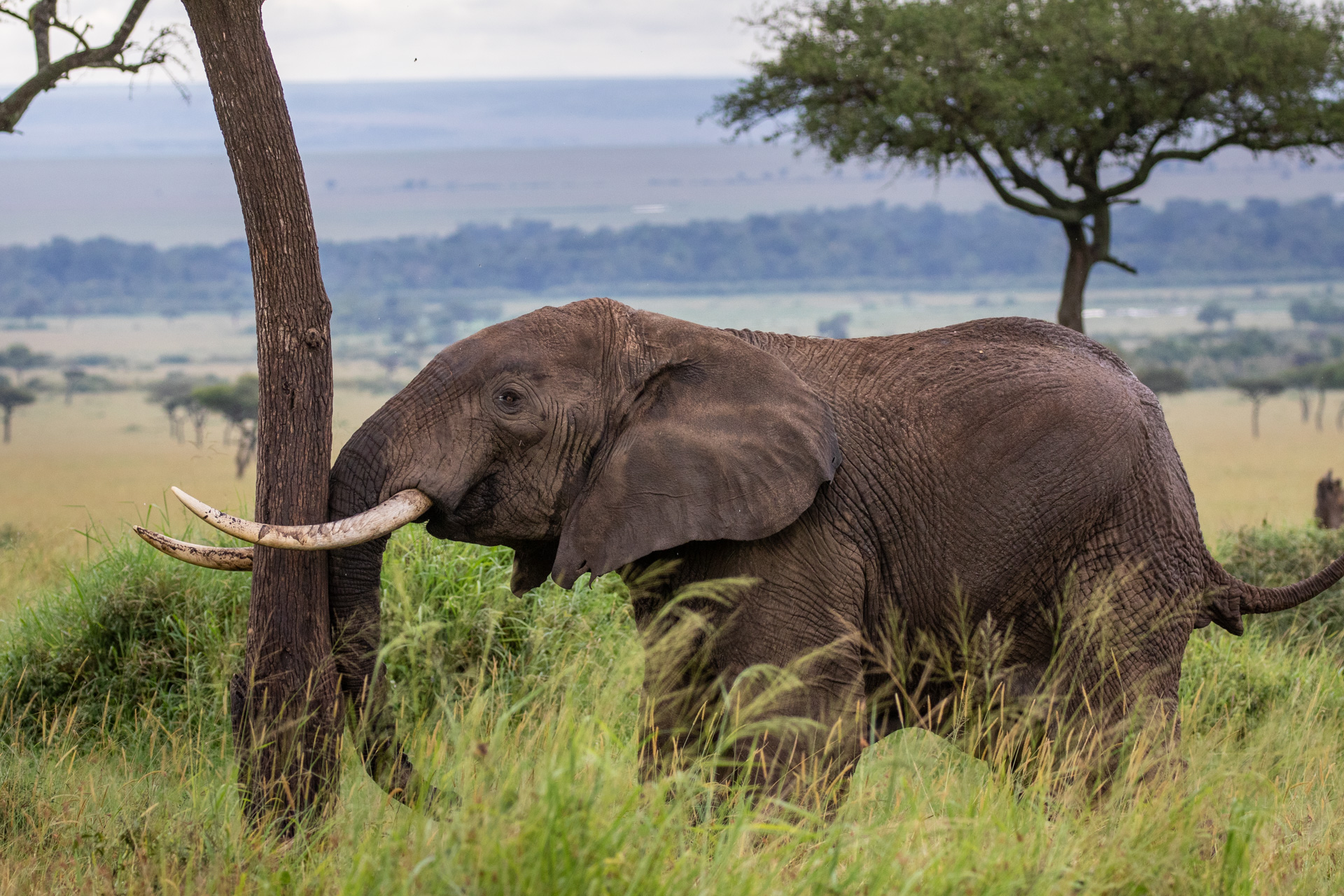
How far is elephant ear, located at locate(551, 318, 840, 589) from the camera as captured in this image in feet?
13.8

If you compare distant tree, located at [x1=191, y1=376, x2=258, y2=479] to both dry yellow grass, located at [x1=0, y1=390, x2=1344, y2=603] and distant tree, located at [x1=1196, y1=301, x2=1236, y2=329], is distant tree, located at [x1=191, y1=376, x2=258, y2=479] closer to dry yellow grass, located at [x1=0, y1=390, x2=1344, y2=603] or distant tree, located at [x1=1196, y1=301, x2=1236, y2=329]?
dry yellow grass, located at [x1=0, y1=390, x2=1344, y2=603]

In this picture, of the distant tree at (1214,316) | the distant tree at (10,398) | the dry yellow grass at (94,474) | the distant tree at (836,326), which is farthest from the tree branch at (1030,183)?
the distant tree at (1214,316)

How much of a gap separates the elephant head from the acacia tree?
1009cm

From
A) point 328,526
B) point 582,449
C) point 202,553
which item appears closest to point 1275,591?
point 582,449

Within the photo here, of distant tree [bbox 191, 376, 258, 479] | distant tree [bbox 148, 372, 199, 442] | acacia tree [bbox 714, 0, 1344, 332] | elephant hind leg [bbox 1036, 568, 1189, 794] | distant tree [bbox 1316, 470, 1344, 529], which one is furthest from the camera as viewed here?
distant tree [bbox 148, 372, 199, 442]

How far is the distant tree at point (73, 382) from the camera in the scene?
85062 millimetres

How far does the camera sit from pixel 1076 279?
14492mm

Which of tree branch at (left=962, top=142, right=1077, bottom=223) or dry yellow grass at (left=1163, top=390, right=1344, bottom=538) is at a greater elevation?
tree branch at (left=962, top=142, right=1077, bottom=223)

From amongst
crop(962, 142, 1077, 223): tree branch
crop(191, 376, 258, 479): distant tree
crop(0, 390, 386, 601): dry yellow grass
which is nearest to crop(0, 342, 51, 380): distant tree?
crop(0, 390, 386, 601): dry yellow grass

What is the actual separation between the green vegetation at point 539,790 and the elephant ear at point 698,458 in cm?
47

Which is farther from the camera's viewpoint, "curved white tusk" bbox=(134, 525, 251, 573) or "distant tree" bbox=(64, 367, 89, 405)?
"distant tree" bbox=(64, 367, 89, 405)

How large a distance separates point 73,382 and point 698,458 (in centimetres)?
9215

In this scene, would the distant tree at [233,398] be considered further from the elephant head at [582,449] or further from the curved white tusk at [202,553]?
the elephant head at [582,449]

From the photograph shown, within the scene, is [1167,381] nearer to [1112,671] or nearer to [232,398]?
[232,398]
